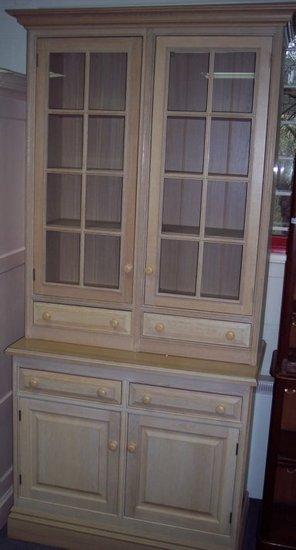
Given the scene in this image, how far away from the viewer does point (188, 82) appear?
78.5 inches

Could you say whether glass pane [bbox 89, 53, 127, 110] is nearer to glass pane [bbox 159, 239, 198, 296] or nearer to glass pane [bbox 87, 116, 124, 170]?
glass pane [bbox 87, 116, 124, 170]

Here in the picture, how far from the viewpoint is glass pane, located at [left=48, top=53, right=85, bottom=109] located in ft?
6.77

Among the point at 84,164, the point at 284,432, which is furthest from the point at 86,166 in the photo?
the point at 284,432

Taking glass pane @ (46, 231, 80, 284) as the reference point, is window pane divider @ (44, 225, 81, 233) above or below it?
above

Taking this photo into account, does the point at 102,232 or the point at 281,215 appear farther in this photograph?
the point at 281,215

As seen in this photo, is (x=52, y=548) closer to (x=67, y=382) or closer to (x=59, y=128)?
(x=67, y=382)

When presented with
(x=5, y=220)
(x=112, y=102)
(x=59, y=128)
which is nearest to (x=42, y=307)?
(x=5, y=220)

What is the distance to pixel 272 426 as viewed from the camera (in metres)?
2.13

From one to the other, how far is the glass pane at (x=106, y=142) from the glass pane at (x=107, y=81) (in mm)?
54

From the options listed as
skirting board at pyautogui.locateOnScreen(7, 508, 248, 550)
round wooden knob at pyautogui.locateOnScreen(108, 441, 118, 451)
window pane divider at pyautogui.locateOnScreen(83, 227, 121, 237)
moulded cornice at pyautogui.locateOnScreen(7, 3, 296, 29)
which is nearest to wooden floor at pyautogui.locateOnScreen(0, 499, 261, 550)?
skirting board at pyautogui.locateOnScreen(7, 508, 248, 550)

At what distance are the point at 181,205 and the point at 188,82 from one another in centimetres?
44

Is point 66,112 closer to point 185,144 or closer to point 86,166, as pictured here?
point 86,166

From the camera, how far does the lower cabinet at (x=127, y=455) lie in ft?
6.78

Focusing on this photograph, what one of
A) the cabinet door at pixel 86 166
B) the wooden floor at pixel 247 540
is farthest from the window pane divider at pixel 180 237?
the wooden floor at pixel 247 540
